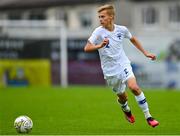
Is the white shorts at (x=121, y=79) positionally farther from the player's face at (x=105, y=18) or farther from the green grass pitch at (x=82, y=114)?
the player's face at (x=105, y=18)

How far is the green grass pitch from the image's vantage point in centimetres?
1495

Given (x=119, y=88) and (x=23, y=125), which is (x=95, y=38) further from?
(x=23, y=125)

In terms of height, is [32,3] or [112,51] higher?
[112,51]

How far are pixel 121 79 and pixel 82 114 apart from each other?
4.25m

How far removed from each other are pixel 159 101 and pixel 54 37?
15300 millimetres

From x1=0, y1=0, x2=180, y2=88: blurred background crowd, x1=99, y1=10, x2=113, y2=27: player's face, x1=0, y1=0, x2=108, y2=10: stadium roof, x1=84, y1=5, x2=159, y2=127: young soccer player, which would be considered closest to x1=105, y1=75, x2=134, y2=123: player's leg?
x1=84, y1=5, x2=159, y2=127: young soccer player

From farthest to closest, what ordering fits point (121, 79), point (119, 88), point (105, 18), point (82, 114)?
point (82, 114)
point (119, 88)
point (121, 79)
point (105, 18)

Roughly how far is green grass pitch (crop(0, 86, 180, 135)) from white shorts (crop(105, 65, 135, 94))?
0.75 metres

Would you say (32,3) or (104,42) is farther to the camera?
(32,3)

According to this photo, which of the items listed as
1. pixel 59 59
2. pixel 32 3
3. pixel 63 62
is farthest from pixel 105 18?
pixel 32 3

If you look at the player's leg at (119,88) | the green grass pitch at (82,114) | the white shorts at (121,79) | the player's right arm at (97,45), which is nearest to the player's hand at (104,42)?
the player's right arm at (97,45)

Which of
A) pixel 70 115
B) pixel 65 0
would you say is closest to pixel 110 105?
pixel 70 115

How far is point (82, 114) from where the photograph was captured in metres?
19.5

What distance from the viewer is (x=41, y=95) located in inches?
1134
